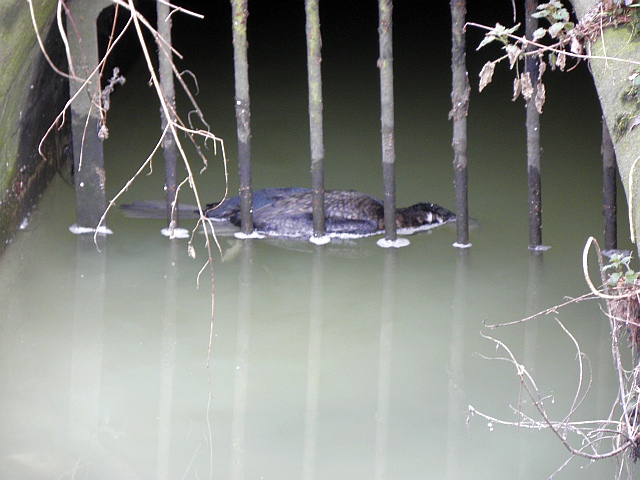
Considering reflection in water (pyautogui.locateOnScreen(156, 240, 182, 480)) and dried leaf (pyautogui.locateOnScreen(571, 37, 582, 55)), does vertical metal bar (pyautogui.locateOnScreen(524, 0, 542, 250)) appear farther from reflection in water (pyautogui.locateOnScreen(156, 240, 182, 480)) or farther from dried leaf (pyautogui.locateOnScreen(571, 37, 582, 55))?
reflection in water (pyautogui.locateOnScreen(156, 240, 182, 480))

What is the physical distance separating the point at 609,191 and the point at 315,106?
223 centimetres

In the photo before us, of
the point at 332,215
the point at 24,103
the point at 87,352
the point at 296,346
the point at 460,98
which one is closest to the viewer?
the point at 87,352

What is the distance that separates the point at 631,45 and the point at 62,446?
11.1 ft

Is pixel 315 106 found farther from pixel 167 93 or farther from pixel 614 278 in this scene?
pixel 614 278

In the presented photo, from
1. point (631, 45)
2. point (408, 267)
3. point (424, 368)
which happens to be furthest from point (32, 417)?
point (631, 45)

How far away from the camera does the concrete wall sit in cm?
507

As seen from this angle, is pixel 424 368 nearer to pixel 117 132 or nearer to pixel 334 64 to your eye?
pixel 117 132

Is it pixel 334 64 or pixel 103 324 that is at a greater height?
pixel 334 64

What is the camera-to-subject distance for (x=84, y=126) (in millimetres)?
6184

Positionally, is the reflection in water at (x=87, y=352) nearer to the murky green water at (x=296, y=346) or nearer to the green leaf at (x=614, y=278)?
the murky green water at (x=296, y=346)

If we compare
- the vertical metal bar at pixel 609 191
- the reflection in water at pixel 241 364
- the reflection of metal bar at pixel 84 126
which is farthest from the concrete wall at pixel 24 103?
the vertical metal bar at pixel 609 191

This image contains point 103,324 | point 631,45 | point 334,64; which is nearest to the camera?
point 631,45

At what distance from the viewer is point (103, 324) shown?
5.00 meters

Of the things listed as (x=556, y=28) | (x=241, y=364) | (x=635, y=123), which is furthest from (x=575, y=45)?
(x=241, y=364)
